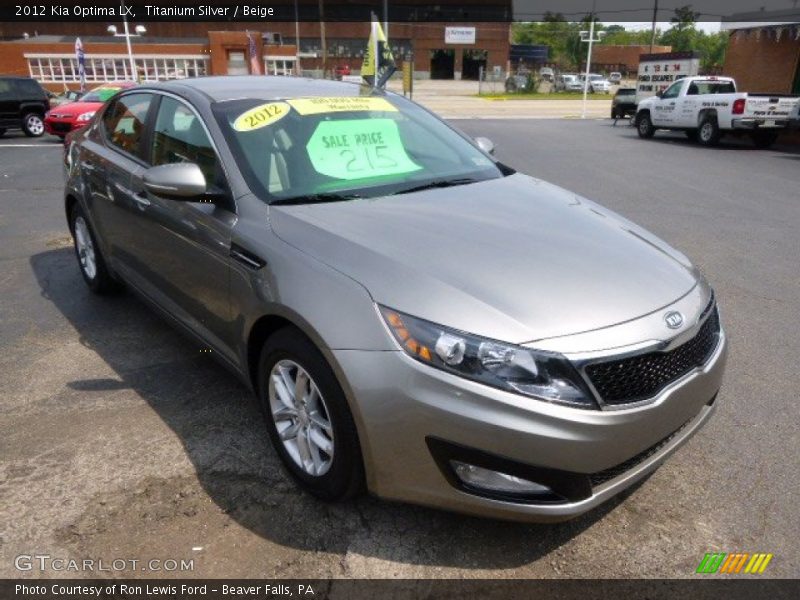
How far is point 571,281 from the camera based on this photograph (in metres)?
2.34

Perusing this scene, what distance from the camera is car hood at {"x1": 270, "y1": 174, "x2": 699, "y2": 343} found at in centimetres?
216

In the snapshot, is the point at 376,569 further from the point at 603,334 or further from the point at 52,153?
the point at 52,153

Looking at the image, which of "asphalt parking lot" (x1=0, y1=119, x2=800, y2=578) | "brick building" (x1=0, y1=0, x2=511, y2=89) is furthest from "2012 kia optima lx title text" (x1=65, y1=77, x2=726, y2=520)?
"brick building" (x1=0, y1=0, x2=511, y2=89)

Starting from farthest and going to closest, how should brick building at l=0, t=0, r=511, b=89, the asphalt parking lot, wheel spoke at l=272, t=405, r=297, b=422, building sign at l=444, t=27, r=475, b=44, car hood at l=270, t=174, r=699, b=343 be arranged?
building sign at l=444, t=27, r=475, b=44 → brick building at l=0, t=0, r=511, b=89 → wheel spoke at l=272, t=405, r=297, b=422 → the asphalt parking lot → car hood at l=270, t=174, r=699, b=343

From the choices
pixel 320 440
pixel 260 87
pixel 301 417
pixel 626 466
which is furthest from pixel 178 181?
pixel 626 466

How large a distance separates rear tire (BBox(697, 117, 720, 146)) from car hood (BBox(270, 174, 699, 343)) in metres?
15.7

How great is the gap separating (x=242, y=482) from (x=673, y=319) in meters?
1.90

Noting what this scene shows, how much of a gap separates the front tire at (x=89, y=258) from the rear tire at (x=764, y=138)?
53.0 feet

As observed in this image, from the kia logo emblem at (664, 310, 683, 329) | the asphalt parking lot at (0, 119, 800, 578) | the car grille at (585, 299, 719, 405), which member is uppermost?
the kia logo emblem at (664, 310, 683, 329)

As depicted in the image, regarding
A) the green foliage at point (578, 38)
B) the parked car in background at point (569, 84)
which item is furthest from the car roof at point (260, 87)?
the green foliage at point (578, 38)

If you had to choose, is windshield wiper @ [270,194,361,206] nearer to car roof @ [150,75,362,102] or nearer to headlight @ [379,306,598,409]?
car roof @ [150,75,362,102]

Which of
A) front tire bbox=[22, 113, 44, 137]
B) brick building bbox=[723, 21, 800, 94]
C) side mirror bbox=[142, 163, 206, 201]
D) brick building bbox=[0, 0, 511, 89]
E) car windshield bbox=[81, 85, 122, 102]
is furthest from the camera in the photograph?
brick building bbox=[0, 0, 511, 89]

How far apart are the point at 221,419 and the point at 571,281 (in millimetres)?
1957

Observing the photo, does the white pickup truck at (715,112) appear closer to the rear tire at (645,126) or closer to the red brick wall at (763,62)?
the rear tire at (645,126)
